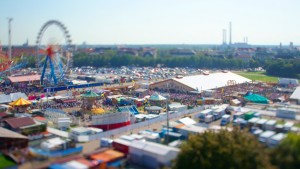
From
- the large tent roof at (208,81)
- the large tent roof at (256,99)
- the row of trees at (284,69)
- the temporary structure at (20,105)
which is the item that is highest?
the row of trees at (284,69)

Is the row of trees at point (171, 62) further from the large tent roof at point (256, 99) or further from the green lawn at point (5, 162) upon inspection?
the green lawn at point (5, 162)

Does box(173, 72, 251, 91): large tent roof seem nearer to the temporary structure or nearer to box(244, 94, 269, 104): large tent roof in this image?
box(244, 94, 269, 104): large tent roof

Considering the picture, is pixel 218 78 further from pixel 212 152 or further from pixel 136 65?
pixel 136 65

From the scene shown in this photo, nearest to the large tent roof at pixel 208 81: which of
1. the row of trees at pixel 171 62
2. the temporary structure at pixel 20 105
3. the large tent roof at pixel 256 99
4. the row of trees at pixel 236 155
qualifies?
the large tent roof at pixel 256 99

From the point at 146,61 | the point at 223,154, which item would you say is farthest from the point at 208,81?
the point at 146,61

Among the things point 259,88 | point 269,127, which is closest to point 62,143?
point 269,127

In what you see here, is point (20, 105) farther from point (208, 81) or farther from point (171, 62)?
point (171, 62)
